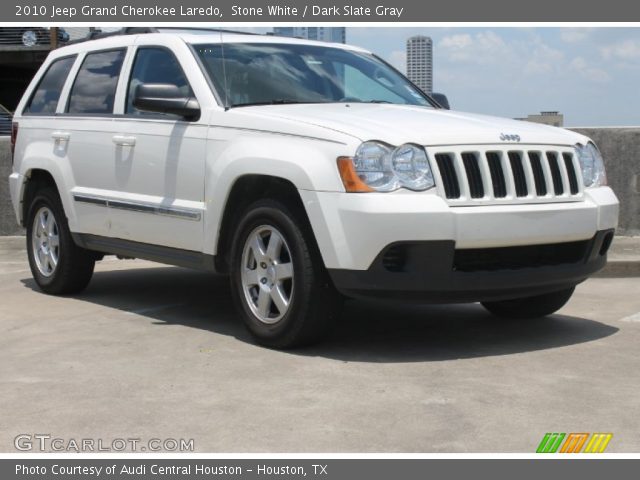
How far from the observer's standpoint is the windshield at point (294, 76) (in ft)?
22.1

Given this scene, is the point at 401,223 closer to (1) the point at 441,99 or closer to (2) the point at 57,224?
(1) the point at 441,99

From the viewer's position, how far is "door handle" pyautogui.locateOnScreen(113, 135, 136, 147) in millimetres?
7164

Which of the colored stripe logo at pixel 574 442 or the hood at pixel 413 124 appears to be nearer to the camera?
the colored stripe logo at pixel 574 442

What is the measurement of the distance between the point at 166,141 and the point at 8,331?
5.17 ft

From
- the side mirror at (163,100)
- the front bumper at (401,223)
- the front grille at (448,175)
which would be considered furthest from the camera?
the side mirror at (163,100)

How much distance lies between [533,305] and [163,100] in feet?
8.84

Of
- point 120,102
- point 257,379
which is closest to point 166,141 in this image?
point 120,102

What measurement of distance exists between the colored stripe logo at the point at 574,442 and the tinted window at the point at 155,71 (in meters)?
3.43

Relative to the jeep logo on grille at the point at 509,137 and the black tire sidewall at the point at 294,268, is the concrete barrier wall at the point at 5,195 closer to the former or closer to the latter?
the black tire sidewall at the point at 294,268

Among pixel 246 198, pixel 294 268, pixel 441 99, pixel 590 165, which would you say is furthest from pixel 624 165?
pixel 294 268

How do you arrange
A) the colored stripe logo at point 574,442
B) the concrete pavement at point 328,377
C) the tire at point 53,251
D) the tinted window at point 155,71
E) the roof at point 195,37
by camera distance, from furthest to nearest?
the tire at point 53,251 < the roof at point 195,37 < the tinted window at point 155,71 < the concrete pavement at point 328,377 < the colored stripe logo at point 574,442

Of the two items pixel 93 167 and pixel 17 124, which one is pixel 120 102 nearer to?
pixel 93 167

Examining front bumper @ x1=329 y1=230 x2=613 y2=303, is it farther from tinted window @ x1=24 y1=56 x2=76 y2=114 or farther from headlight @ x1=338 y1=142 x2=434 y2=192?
tinted window @ x1=24 y1=56 x2=76 y2=114

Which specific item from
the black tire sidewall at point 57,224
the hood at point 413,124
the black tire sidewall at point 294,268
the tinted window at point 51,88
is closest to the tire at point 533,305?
the hood at point 413,124
